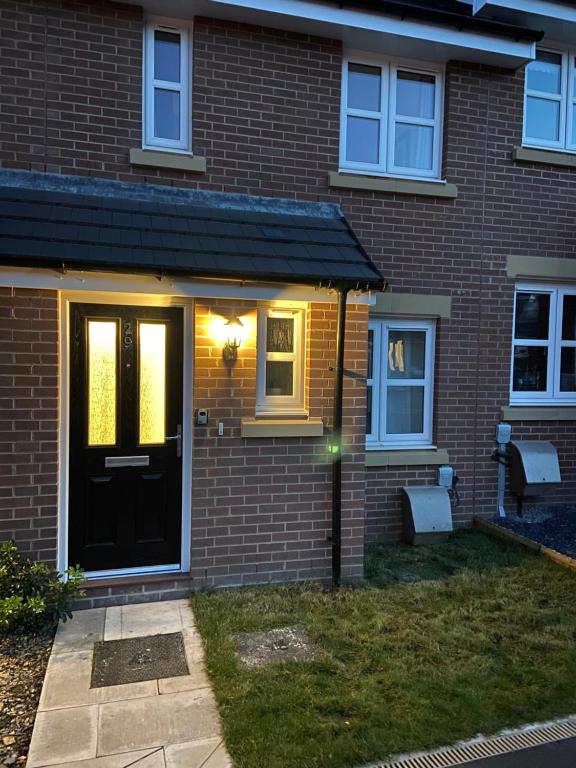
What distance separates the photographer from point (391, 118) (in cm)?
669

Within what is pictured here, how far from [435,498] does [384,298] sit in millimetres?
2348

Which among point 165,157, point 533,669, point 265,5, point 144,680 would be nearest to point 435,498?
point 533,669

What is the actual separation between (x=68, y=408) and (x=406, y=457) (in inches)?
149

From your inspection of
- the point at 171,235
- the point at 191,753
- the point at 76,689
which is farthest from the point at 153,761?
the point at 171,235

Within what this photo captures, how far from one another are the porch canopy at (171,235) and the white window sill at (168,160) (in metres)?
0.23

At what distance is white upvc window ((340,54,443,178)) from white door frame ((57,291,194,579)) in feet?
8.96

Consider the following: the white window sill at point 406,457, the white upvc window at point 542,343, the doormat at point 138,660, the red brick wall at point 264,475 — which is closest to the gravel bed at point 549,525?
the white window sill at point 406,457

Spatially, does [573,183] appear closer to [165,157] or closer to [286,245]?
[286,245]

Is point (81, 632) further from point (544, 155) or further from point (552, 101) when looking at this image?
point (552, 101)

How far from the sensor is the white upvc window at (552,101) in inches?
287

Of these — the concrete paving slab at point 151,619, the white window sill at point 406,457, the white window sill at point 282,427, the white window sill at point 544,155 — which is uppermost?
the white window sill at point 544,155

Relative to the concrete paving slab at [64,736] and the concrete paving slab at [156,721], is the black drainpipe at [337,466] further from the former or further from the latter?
the concrete paving slab at [64,736]

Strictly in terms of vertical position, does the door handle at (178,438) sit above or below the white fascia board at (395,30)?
below

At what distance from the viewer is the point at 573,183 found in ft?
24.2
